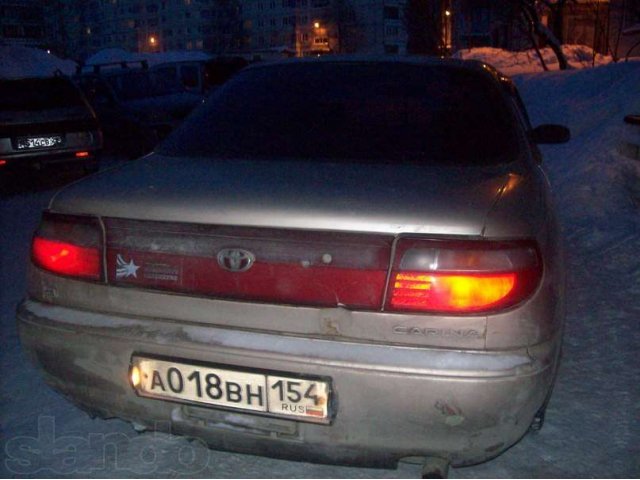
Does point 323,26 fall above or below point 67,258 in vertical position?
above

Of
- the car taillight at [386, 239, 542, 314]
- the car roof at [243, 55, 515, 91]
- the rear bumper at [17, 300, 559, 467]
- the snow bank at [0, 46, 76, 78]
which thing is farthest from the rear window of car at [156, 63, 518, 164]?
the snow bank at [0, 46, 76, 78]

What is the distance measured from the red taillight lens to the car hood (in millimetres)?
132

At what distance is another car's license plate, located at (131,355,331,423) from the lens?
75.6 inches

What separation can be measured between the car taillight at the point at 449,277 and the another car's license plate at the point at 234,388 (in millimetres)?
360

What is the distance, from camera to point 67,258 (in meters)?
2.24

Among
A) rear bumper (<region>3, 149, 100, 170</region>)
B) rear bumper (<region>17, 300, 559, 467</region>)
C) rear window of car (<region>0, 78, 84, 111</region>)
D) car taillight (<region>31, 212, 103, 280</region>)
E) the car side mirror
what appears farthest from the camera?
rear window of car (<region>0, 78, 84, 111</region>)

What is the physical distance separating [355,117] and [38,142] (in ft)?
21.9

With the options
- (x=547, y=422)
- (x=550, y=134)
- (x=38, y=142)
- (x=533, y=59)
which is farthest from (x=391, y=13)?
(x=547, y=422)

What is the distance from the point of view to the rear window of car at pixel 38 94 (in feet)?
27.3

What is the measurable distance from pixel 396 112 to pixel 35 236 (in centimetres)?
155

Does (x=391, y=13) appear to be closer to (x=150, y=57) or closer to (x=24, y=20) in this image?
(x=150, y=57)

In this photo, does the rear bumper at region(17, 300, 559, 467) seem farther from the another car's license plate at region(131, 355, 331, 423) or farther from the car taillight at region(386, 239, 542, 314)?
the car taillight at region(386, 239, 542, 314)

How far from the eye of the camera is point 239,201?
2.02 metres

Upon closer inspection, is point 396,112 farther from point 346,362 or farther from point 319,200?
point 346,362
